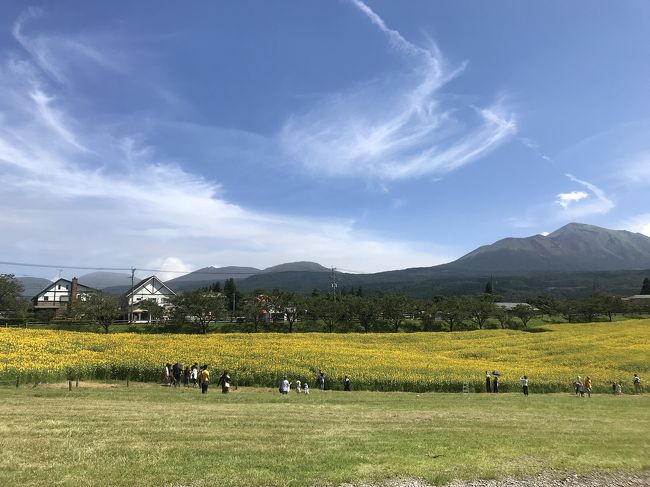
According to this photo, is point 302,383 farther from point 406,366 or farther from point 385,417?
point 385,417

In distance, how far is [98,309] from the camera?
81.1m

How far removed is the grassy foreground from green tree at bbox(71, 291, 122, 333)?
195 ft

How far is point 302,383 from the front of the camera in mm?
34688

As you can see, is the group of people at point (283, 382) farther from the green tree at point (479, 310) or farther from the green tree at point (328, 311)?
the green tree at point (328, 311)

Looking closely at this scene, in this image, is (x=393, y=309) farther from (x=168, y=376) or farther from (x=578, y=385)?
(x=168, y=376)

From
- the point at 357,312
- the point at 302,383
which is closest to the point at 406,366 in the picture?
the point at 302,383

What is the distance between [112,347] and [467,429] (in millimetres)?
35978

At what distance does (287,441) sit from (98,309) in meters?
75.9

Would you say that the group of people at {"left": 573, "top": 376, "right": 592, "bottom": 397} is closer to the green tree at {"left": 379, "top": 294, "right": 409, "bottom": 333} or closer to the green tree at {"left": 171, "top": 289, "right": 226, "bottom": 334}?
the green tree at {"left": 379, "top": 294, "right": 409, "bottom": 333}

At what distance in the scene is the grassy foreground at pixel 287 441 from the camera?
36.6ft

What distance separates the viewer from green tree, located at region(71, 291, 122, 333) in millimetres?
80750

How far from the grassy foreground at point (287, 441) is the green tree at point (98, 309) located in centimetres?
5933

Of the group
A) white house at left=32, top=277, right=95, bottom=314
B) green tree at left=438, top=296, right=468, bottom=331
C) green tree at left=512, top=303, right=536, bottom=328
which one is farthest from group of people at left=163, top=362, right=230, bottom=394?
white house at left=32, top=277, right=95, bottom=314

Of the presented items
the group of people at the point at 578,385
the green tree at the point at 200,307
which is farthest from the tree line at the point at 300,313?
the group of people at the point at 578,385
